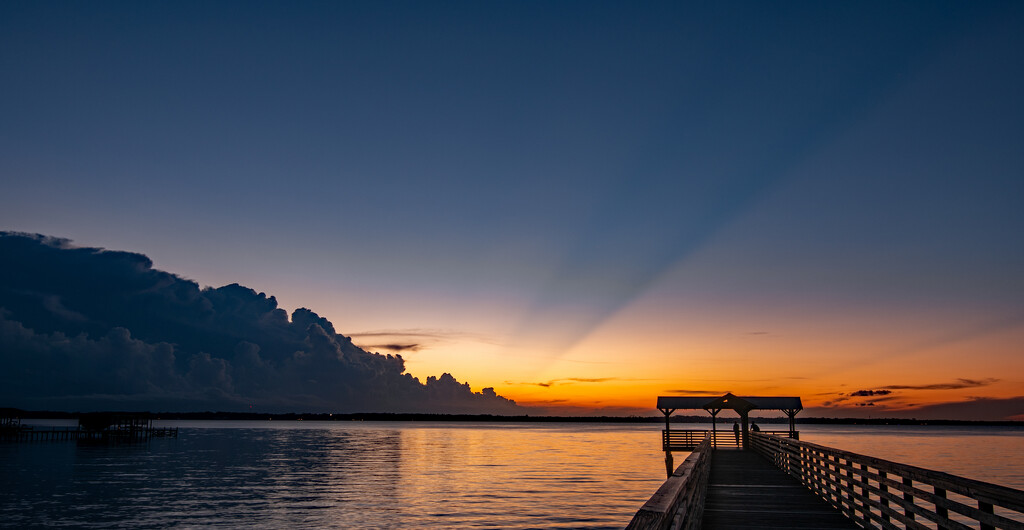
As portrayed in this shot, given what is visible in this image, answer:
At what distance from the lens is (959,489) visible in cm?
755

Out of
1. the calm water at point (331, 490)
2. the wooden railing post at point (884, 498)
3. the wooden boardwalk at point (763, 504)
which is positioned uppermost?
the wooden railing post at point (884, 498)

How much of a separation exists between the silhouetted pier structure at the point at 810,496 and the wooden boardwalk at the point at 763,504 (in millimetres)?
18

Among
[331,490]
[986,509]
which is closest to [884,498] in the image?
[986,509]

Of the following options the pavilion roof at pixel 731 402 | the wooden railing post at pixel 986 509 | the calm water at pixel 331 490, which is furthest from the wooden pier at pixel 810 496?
the pavilion roof at pixel 731 402

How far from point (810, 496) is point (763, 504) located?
2284 millimetres

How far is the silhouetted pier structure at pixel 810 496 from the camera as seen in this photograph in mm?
6719

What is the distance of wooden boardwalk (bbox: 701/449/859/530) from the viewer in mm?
13062

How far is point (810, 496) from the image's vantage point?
681 inches

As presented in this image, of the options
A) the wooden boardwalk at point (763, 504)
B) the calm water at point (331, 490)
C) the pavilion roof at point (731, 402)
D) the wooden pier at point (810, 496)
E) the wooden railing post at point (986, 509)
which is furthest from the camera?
the pavilion roof at point (731, 402)

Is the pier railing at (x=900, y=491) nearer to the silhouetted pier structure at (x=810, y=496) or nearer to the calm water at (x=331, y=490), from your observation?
the silhouetted pier structure at (x=810, y=496)

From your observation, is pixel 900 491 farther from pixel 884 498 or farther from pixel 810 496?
pixel 810 496

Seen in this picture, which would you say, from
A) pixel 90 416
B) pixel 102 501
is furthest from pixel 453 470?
pixel 90 416

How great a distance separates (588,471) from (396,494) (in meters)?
18.0

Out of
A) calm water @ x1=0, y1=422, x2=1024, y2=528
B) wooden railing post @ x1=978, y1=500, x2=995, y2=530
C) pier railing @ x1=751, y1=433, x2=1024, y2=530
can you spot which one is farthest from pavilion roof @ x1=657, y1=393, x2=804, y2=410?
wooden railing post @ x1=978, y1=500, x2=995, y2=530
